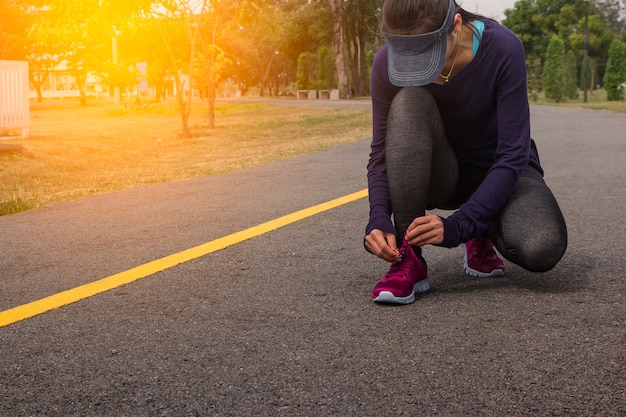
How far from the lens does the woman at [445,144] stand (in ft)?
9.13

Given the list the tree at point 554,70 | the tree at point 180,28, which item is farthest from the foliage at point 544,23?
the tree at point 180,28

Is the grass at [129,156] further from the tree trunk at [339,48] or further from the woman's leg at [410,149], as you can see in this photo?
the tree trunk at [339,48]

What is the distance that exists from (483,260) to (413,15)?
4.00ft

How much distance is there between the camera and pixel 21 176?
8.51 m

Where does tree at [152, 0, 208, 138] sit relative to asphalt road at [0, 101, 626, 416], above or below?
above

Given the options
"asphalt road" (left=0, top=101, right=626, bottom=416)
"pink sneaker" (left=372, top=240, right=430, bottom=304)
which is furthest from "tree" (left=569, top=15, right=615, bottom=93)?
"pink sneaker" (left=372, top=240, right=430, bottom=304)

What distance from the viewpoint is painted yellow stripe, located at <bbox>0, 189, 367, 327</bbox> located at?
3.01m

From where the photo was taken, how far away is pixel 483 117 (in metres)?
3.14

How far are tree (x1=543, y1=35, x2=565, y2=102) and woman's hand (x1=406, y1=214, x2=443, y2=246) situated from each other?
34.7 metres

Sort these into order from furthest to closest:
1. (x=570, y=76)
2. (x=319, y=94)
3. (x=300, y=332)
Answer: (x=319, y=94), (x=570, y=76), (x=300, y=332)

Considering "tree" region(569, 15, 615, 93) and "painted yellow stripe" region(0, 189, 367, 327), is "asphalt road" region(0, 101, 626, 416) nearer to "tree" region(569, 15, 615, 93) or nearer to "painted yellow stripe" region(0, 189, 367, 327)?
"painted yellow stripe" region(0, 189, 367, 327)

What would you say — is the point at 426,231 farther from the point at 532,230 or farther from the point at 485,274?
the point at 485,274

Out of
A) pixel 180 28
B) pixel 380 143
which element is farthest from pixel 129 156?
pixel 380 143

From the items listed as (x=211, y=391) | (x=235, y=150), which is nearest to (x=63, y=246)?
(x=211, y=391)
